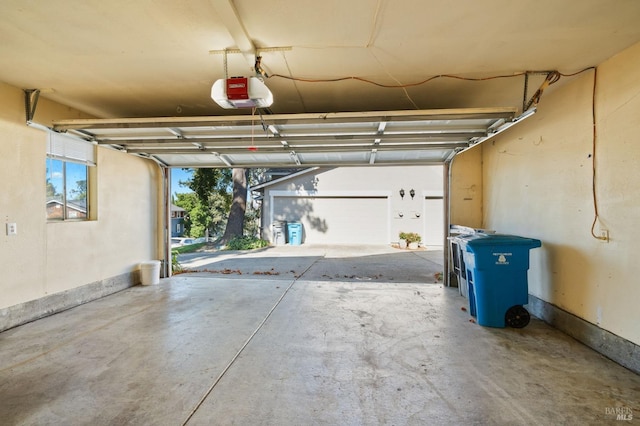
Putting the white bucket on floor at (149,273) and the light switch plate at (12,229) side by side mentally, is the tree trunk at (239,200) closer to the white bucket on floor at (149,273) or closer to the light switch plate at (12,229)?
the white bucket on floor at (149,273)

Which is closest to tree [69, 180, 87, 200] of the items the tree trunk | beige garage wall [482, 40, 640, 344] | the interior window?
the interior window

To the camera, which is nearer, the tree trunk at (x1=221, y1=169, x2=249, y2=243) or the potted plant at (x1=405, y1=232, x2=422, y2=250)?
the potted plant at (x1=405, y1=232, x2=422, y2=250)

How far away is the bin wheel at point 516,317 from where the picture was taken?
11.6 ft

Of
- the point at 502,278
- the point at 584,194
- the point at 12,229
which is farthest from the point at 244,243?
the point at 584,194

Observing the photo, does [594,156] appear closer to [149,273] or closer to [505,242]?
[505,242]

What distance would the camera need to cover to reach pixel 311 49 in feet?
8.83

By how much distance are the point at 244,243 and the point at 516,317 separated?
33.6 ft

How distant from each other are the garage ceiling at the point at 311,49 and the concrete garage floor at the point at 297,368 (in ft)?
8.33

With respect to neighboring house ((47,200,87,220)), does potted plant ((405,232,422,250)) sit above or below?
below

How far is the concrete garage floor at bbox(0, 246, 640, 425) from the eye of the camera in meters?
2.04

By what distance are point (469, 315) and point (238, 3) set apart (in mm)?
4350

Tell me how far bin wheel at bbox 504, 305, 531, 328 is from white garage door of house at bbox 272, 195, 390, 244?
922 cm

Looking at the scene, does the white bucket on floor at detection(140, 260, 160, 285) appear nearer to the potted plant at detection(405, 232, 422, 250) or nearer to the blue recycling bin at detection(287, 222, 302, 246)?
the blue recycling bin at detection(287, 222, 302, 246)

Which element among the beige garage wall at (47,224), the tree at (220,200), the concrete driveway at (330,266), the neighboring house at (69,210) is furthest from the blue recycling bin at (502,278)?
the tree at (220,200)
